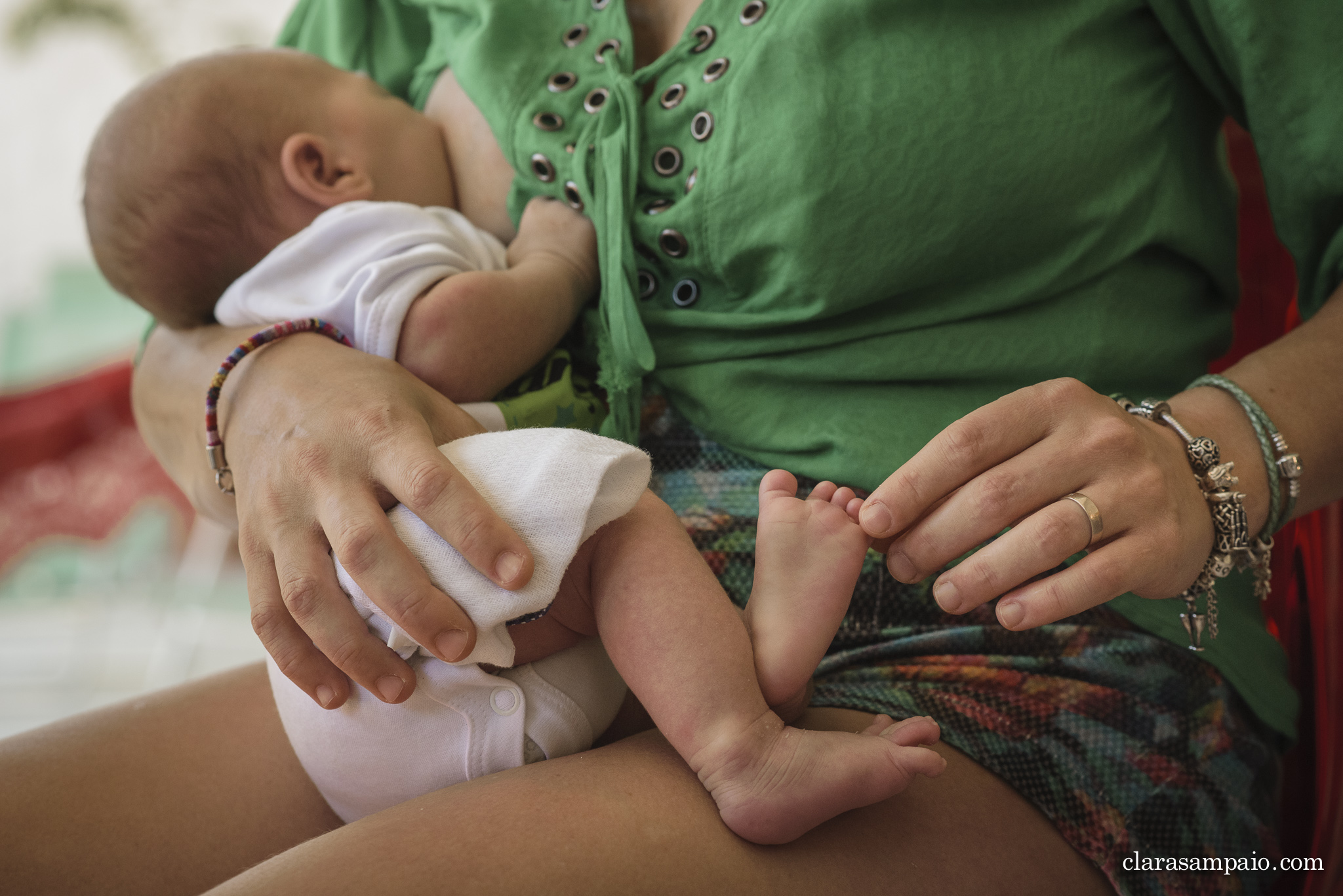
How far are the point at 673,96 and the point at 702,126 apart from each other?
0.06 m

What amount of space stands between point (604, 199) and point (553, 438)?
304mm

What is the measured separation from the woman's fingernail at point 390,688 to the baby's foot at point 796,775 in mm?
213

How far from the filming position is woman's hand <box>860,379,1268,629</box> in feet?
1.83

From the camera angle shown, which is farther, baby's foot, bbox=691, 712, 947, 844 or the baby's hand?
the baby's hand

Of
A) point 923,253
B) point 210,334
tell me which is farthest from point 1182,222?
point 210,334

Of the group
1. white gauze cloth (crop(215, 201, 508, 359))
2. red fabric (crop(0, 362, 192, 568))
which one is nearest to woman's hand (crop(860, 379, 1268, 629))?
white gauze cloth (crop(215, 201, 508, 359))

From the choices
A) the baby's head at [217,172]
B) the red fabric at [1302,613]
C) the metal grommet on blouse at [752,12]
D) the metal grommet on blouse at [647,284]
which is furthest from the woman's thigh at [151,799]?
the red fabric at [1302,613]

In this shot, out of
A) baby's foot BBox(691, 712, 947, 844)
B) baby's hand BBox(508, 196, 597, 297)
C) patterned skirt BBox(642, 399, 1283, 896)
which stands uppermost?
baby's hand BBox(508, 196, 597, 297)

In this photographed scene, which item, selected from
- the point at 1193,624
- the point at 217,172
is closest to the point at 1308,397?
the point at 1193,624

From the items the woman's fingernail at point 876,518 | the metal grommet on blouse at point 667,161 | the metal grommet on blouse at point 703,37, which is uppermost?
the metal grommet on blouse at point 703,37

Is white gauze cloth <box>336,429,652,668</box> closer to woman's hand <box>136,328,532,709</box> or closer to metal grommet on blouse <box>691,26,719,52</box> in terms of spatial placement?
woman's hand <box>136,328,532,709</box>

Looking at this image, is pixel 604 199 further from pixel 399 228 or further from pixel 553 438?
pixel 553 438

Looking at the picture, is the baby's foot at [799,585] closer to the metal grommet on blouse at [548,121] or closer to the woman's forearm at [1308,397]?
the woman's forearm at [1308,397]

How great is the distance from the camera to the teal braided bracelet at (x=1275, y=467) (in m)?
0.68
